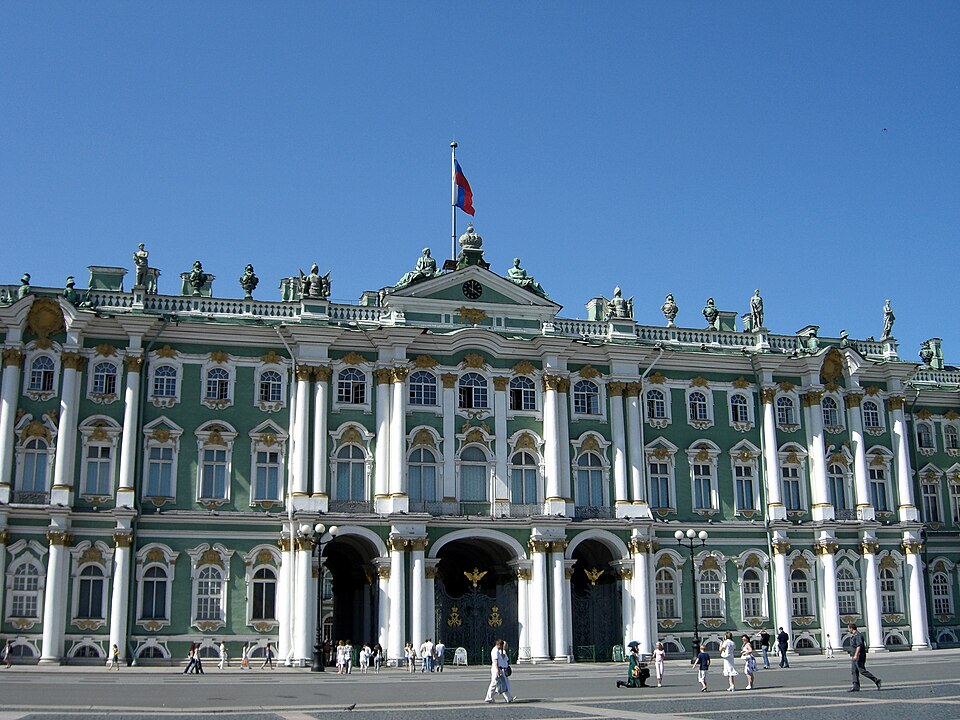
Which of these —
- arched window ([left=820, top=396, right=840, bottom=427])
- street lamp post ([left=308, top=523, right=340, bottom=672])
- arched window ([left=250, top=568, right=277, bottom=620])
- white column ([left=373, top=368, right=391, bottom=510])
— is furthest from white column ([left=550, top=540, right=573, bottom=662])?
arched window ([left=820, top=396, right=840, bottom=427])

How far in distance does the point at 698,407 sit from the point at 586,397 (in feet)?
21.2

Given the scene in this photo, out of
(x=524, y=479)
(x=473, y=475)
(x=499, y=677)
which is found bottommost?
(x=499, y=677)

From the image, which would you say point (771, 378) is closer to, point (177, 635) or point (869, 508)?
point (869, 508)

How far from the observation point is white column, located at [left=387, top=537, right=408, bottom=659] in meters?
52.5

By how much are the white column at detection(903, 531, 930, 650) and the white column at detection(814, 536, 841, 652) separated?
464 cm

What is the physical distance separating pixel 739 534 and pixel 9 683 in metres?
35.8

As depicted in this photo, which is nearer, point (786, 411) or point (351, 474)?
point (351, 474)

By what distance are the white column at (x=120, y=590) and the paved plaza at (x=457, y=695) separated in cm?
266

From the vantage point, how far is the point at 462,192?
200 ft

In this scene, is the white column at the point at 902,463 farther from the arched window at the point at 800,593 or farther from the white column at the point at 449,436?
the white column at the point at 449,436

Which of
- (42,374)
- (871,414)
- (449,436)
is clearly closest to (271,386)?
(449,436)

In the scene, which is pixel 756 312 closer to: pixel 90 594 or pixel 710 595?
pixel 710 595

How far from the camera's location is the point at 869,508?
62.1 meters

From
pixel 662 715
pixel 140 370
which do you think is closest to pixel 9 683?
pixel 140 370
